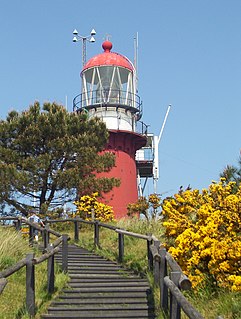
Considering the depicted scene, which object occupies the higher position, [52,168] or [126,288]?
[52,168]

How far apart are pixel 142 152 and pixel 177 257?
86.5ft

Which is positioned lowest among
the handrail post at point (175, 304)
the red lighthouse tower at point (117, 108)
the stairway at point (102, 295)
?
the stairway at point (102, 295)

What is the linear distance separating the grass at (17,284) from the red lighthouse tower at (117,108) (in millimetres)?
15602

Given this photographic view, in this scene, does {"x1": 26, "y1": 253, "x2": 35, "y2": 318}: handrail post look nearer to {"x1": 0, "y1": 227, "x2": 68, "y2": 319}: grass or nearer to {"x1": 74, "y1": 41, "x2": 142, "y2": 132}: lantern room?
{"x1": 0, "y1": 227, "x2": 68, "y2": 319}: grass

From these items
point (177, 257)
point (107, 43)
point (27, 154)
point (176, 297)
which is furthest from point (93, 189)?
point (176, 297)

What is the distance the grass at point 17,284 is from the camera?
24.2 feet

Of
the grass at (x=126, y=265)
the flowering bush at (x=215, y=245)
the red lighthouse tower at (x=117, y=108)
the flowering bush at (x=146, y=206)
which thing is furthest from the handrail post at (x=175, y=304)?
the red lighthouse tower at (x=117, y=108)

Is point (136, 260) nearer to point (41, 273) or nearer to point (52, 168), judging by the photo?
point (41, 273)

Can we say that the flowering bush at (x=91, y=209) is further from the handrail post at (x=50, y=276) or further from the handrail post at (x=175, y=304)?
the handrail post at (x=175, y=304)

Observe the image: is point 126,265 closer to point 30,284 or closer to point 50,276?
point 50,276

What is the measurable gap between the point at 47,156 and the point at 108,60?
901 cm

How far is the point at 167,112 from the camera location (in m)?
37.6

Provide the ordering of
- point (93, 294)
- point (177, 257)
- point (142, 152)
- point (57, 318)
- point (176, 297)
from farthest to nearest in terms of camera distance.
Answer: point (142, 152), point (93, 294), point (177, 257), point (57, 318), point (176, 297)

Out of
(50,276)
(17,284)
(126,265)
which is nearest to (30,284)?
(50,276)
